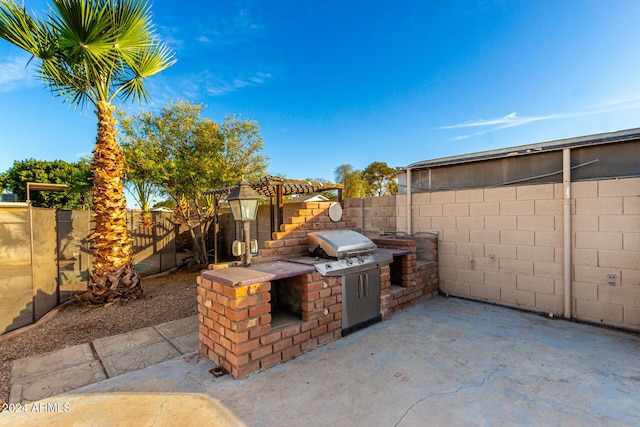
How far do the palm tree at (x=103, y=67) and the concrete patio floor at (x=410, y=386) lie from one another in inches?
143

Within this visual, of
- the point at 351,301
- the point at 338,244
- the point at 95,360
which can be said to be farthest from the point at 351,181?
the point at 95,360

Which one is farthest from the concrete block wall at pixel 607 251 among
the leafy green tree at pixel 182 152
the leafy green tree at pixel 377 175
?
the leafy green tree at pixel 377 175

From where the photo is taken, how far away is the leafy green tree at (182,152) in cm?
724

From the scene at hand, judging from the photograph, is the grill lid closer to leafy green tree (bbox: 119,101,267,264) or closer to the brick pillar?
the brick pillar

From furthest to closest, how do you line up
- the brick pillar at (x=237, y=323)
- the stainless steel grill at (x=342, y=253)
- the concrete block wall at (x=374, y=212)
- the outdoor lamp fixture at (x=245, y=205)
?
the concrete block wall at (x=374, y=212), the stainless steel grill at (x=342, y=253), the outdoor lamp fixture at (x=245, y=205), the brick pillar at (x=237, y=323)

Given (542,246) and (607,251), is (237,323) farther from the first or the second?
(607,251)

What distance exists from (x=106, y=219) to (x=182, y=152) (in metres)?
3.13

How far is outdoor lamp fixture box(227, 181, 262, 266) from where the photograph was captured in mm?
3121

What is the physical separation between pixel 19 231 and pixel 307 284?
A: 4441mm

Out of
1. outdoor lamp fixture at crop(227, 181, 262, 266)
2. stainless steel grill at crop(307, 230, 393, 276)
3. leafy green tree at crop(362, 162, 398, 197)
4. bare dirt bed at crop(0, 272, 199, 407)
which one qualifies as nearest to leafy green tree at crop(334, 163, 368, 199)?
leafy green tree at crop(362, 162, 398, 197)

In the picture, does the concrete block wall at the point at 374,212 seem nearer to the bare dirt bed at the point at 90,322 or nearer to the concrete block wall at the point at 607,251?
the concrete block wall at the point at 607,251

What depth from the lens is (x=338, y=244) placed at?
11.3ft

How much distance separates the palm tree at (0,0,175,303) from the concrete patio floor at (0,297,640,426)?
363 centimetres

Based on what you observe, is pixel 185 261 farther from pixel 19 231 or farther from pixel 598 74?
pixel 598 74
